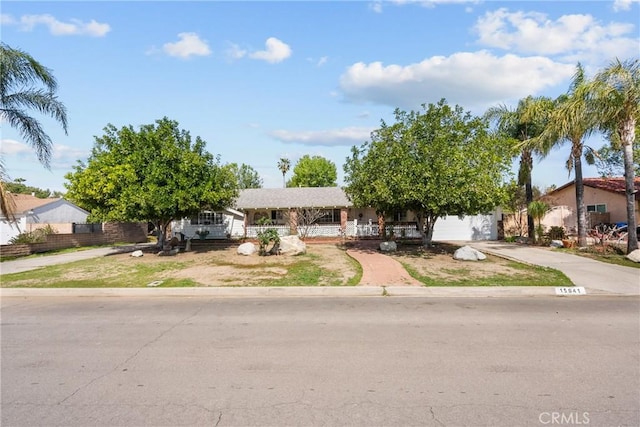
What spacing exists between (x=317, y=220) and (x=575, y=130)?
57.2 feet

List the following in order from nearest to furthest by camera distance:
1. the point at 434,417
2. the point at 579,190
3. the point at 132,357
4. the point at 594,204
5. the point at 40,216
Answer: the point at 434,417
the point at 132,357
the point at 579,190
the point at 594,204
the point at 40,216

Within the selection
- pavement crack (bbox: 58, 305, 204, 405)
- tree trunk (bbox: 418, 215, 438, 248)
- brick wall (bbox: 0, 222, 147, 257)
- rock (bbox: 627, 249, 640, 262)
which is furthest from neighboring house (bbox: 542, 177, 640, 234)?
brick wall (bbox: 0, 222, 147, 257)

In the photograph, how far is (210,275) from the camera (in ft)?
44.8

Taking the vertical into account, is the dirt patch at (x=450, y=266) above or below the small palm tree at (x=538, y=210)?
below

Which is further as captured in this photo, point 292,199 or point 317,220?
point 292,199

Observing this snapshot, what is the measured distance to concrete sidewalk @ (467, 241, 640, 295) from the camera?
36.9 feet

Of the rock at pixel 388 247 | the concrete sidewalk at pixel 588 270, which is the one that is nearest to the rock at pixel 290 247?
the rock at pixel 388 247

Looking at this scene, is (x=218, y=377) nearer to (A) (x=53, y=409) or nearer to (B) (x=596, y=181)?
(A) (x=53, y=409)

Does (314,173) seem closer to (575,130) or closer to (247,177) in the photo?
(247,177)

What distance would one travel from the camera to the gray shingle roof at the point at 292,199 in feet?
97.3

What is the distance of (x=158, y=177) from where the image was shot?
58.7ft

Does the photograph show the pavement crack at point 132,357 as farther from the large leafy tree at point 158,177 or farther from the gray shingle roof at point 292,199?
the gray shingle roof at point 292,199

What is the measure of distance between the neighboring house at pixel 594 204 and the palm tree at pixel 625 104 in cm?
991

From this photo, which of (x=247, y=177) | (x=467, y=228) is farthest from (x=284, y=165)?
(x=467, y=228)
